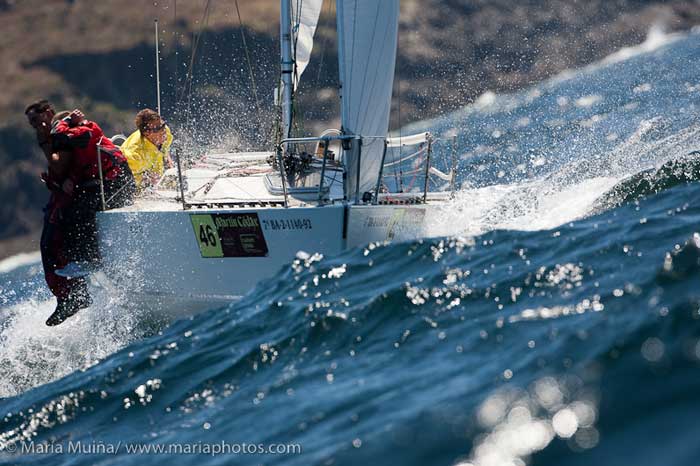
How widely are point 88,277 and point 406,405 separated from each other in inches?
200

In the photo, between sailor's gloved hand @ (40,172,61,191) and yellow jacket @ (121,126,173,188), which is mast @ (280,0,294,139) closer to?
yellow jacket @ (121,126,173,188)

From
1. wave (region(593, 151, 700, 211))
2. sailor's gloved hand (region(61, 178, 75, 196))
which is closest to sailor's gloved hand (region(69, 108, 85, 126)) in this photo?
sailor's gloved hand (region(61, 178, 75, 196))

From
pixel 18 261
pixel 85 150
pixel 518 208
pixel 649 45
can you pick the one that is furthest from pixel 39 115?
pixel 649 45

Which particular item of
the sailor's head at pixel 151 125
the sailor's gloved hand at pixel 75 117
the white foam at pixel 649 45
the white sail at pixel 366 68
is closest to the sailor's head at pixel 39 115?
the sailor's gloved hand at pixel 75 117

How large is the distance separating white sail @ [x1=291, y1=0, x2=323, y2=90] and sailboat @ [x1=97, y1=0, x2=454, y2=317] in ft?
6.36

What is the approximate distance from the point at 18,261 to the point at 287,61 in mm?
16995

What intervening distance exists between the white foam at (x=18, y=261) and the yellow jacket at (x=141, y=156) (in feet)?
51.5

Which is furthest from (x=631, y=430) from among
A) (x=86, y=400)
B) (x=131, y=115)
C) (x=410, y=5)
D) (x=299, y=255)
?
(x=410, y=5)

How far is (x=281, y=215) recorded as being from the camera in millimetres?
6809

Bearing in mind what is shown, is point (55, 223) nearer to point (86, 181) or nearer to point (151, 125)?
point (86, 181)

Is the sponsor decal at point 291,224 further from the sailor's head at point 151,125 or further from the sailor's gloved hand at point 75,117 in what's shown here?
the sailor's gloved hand at point 75,117

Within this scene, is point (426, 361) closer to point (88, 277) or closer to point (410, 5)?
point (88, 277)

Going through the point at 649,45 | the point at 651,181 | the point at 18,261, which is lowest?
the point at 18,261

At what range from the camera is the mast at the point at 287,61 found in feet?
29.8
